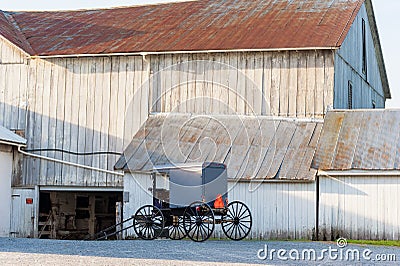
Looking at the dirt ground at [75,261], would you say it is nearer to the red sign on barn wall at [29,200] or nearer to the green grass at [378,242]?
the green grass at [378,242]

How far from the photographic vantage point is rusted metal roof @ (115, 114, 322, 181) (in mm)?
24422

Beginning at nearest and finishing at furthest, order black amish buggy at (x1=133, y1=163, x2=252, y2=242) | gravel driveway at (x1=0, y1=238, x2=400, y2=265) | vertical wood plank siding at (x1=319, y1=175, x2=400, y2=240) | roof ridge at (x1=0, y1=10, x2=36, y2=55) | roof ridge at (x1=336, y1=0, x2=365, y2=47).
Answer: gravel driveway at (x1=0, y1=238, x2=400, y2=265)
black amish buggy at (x1=133, y1=163, x2=252, y2=242)
vertical wood plank siding at (x1=319, y1=175, x2=400, y2=240)
roof ridge at (x1=336, y1=0, x2=365, y2=47)
roof ridge at (x1=0, y1=10, x2=36, y2=55)

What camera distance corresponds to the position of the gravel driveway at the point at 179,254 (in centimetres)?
1513

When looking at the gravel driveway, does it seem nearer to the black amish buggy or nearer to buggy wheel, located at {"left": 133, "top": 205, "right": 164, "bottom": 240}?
the black amish buggy

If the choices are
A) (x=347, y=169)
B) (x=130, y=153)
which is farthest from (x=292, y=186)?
(x=130, y=153)

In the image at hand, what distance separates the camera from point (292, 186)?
24.1m

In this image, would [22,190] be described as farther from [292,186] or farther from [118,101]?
[292,186]

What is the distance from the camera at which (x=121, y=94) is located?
28453 mm

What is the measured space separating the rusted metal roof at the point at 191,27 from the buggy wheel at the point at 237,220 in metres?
6.14

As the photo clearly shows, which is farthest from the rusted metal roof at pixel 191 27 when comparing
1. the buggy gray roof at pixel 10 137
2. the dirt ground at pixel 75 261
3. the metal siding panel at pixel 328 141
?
the dirt ground at pixel 75 261

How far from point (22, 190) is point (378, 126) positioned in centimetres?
1305

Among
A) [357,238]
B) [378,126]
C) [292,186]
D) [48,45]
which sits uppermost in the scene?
[48,45]

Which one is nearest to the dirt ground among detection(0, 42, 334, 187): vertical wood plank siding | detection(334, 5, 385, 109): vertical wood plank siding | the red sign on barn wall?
detection(0, 42, 334, 187): vertical wood plank siding

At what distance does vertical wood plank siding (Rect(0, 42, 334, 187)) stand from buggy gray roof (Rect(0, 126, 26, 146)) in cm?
44
